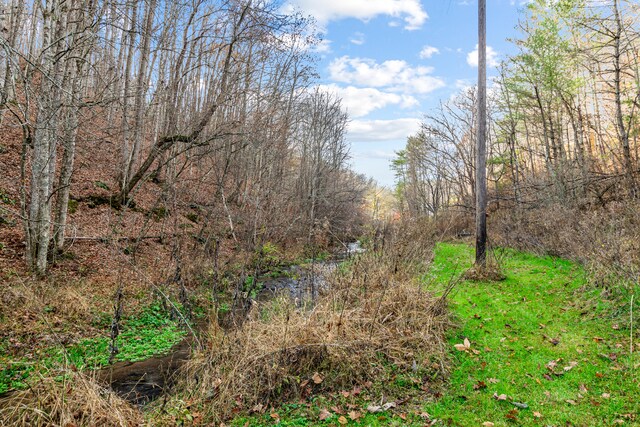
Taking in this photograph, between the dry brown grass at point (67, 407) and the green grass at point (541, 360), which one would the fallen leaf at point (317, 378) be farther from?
the dry brown grass at point (67, 407)

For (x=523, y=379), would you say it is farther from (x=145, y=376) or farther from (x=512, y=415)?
(x=145, y=376)

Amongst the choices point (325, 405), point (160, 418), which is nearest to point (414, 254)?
point (325, 405)

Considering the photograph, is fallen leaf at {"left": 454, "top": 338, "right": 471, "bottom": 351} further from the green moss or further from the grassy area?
the green moss

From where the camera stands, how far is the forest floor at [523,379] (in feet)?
11.3

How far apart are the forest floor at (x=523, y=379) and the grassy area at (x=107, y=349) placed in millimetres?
2966

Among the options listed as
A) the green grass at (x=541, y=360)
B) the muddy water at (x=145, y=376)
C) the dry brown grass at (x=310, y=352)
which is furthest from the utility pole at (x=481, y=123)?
the muddy water at (x=145, y=376)

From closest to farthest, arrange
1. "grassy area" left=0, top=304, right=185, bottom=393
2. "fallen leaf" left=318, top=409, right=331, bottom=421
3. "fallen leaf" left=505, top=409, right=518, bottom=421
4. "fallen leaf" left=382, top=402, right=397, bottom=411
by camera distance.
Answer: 1. "fallen leaf" left=505, top=409, right=518, bottom=421
2. "fallen leaf" left=318, top=409, right=331, bottom=421
3. "fallen leaf" left=382, top=402, right=397, bottom=411
4. "grassy area" left=0, top=304, right=185, bottom=393

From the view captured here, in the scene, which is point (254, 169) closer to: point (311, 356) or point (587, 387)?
point (311, 356)

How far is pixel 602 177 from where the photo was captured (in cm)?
1006

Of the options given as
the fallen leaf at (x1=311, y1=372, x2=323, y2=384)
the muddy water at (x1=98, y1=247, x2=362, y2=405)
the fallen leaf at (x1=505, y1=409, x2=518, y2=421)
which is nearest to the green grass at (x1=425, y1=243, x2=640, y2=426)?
the fallen leaf at (x1=505, y1=409, x2=518, y2=421)

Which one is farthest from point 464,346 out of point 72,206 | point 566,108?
point 566,108

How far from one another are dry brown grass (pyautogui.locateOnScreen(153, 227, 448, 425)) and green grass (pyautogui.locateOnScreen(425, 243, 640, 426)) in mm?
599

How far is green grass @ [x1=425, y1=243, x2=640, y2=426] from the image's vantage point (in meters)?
3.42

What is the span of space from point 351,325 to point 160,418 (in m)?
2.49
